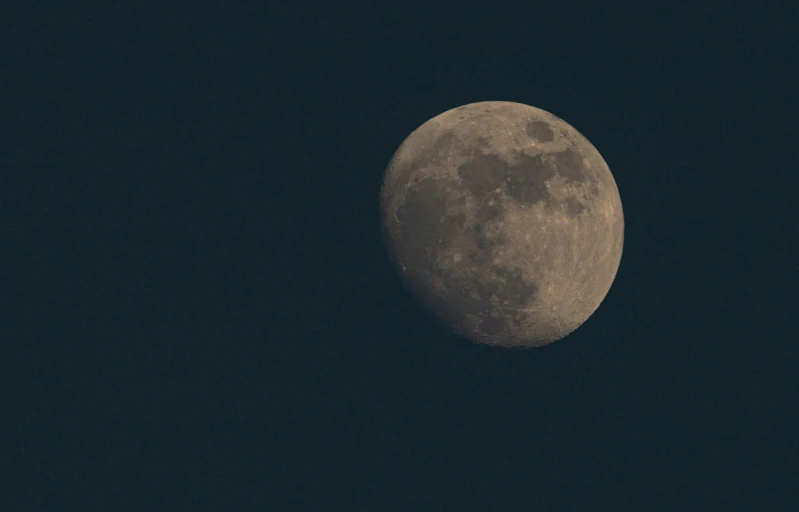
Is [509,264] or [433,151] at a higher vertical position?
[433,151]

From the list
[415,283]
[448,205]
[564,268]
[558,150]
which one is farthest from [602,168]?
[415,283]

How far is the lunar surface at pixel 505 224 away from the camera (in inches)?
302

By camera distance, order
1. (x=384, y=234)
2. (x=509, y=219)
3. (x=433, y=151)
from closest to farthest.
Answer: (x=509, y=219) → (x=433, y=151) → (x=384, y=234)

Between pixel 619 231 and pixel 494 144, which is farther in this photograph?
pixel 619 231

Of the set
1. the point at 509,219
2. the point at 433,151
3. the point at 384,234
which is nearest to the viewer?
the point at 509,219

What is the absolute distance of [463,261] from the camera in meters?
7.84

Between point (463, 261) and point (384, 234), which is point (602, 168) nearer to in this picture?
point (463, 261)

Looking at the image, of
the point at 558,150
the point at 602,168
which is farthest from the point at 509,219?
the point at 602,168

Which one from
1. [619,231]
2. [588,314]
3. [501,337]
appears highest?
[619,231]

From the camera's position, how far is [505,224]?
7.62m

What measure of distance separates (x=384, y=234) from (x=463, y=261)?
4.50ft

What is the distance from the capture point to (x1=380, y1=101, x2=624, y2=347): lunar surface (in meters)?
7.68

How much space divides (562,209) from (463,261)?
1358mm

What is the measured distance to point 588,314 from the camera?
28.3 feet
